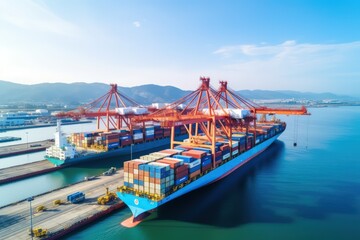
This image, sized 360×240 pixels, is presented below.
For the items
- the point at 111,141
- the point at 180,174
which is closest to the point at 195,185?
the point at 180,174

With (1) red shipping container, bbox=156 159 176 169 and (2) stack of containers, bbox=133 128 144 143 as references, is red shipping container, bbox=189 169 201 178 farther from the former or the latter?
(2) stack of containers, bbox=133 128 144 143

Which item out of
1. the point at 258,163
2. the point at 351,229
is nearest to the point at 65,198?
the point at 351,229

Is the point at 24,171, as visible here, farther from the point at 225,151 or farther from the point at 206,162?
the point at 225,151

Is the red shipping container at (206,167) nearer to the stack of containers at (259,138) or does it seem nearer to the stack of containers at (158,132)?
the stack of containers at (259,138)

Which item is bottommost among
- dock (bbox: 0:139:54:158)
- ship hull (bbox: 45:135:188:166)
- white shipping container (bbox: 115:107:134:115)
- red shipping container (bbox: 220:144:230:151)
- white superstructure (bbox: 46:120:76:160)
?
dock (bbox: 0:139:54:158)

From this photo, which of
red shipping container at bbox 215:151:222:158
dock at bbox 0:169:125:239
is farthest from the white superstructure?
→ red shipping container at bbox 215:151:222:158

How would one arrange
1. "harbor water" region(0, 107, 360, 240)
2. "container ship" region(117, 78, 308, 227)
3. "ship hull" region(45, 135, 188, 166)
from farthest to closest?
"ship hull" region(45, 135, 188, 166) < "container ship" region(117, 78, 308, 227) < "harbor water" region(0, 107, 360, 240)

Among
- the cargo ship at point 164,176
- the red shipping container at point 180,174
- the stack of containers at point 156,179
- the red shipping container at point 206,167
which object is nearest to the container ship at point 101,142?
the cargo ship at point 164,176

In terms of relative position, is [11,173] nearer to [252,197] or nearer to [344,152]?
[252,197]
